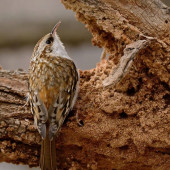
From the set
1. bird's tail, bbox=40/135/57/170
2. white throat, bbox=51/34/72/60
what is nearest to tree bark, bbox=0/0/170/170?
bird's tail, bbox=40/135/57/170

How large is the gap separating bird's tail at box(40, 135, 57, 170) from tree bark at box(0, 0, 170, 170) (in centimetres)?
6

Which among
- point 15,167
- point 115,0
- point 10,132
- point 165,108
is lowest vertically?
point 15,167

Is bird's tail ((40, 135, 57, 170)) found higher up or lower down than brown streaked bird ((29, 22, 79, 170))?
lower down

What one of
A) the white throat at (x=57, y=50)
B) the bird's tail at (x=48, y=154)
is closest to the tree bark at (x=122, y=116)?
the bird's tail at (x=48, y=154)

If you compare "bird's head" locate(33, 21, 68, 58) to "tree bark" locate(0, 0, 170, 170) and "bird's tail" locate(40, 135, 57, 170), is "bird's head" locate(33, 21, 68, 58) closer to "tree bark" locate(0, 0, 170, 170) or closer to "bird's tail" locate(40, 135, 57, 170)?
"tree bark" locate(0, 0, 170, 170)

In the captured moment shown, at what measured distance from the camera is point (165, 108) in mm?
2219

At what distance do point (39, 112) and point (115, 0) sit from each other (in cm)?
73

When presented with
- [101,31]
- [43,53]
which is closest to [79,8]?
[101,31]

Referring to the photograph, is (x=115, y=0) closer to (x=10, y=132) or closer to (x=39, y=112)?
(x=39, y=112)

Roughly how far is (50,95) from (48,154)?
34 cm

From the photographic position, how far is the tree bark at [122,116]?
2.21 m

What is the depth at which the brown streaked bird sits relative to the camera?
7.15 ft

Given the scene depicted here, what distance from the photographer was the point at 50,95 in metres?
2.30

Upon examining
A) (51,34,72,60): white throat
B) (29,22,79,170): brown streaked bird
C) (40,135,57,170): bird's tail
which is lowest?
(40,135,57,170): bird's tail
